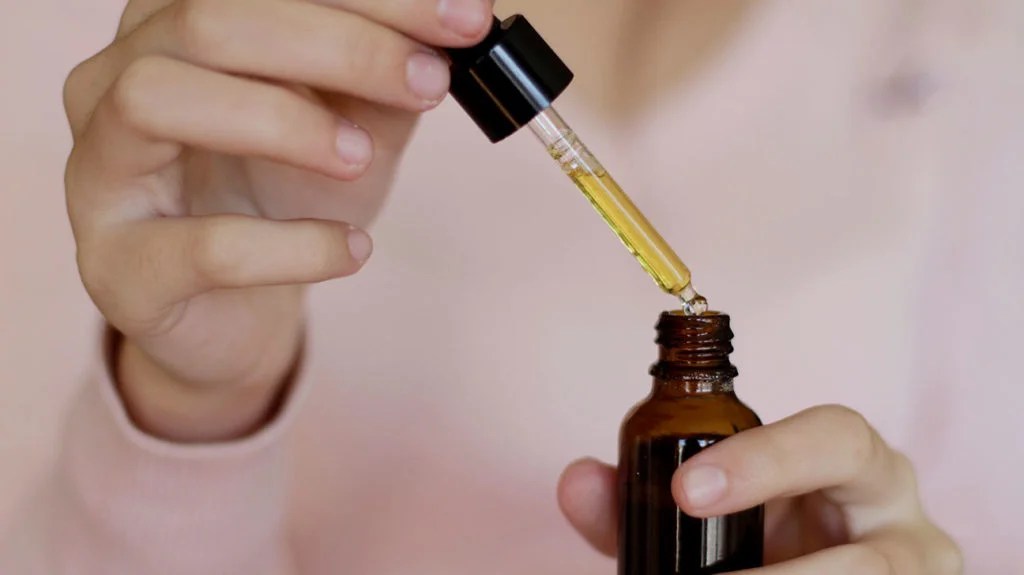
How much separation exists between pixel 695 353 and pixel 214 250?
8.7 inches

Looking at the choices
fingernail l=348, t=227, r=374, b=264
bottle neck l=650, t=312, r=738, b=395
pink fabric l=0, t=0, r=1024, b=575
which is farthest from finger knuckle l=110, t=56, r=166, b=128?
pink fabric l=0, t=0, r=1024, b=575

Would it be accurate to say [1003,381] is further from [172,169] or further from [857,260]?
[172,169]

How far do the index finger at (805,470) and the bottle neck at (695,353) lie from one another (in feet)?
0.09

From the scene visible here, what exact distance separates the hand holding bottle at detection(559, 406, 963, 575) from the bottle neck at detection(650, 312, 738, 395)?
0.09 feet

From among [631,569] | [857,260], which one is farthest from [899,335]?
[631,569]

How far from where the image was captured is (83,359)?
0.84 m

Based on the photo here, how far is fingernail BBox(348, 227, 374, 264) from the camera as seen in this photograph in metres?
0.44

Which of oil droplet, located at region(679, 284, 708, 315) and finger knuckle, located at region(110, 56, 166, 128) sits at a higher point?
finger knuckle, located at region(110, 56, 166, 128)

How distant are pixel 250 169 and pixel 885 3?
532mm

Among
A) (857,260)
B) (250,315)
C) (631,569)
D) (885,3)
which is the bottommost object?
(631,569)

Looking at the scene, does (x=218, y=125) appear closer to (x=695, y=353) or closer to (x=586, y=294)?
(x=695, y=353)

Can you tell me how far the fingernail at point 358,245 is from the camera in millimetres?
442

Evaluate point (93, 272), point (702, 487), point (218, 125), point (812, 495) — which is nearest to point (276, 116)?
point (218, 125)

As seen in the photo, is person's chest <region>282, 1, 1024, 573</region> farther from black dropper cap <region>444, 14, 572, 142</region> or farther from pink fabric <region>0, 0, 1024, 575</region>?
black dropper cap <region>444, 14, 572, 142</region>
